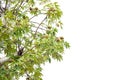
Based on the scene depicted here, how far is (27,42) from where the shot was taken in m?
11.2

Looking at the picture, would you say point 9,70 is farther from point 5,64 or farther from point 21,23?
point 21,23

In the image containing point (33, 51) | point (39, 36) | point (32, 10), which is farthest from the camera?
point (32, 10)

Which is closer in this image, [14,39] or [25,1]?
[14,39]

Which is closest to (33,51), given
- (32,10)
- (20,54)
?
(20,54)

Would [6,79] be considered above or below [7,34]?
below

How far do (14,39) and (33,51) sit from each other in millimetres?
913

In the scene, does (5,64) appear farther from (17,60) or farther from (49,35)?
(49,35)

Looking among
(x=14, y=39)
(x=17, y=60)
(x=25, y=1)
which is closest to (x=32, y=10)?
(x=25, y=1)

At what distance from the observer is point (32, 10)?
12.2 m

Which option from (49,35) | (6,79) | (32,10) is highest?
(32,10)

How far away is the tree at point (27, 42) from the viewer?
34.0 ft

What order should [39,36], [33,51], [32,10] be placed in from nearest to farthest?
[33,51]
[39,36]
[32,10]

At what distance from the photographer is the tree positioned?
10352mm

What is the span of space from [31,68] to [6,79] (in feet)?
2.53
